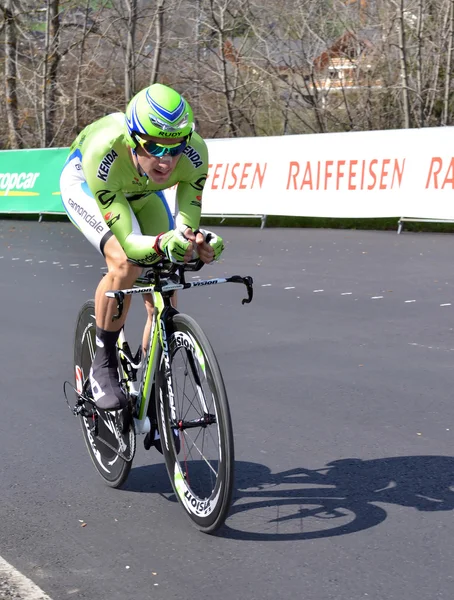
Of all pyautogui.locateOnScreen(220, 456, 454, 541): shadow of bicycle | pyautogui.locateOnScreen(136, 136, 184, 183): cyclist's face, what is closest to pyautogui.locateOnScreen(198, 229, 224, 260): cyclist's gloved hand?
pyautogui.locateOnScreen(136, 136, 184, 183): cyclist's face

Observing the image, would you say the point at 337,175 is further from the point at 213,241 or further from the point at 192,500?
the point at 192,500

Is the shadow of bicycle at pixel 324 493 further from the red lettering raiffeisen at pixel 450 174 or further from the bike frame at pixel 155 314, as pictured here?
the red lettering raiffeisen at pixel 450 174

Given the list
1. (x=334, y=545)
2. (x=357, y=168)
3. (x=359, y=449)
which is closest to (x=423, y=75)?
(x=357, y=168)

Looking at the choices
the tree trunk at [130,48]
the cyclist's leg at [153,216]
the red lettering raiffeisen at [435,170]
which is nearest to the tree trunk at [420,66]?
the red lettering raiffeisen at [435,170]

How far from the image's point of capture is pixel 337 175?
691 inches

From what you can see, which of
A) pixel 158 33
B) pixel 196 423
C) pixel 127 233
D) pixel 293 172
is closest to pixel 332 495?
pixel 196 423

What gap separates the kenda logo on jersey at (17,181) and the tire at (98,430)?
18895 millimetres

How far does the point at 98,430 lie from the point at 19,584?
141cm

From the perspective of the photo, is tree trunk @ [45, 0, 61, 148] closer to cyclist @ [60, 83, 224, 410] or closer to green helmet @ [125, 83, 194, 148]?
cyclist @ [60, 83, 224, 410]

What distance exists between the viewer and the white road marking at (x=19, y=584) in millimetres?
3602

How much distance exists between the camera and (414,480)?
4844 mm

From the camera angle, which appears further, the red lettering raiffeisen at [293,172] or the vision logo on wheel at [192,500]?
the red lettering raiffeisen at [293,172]

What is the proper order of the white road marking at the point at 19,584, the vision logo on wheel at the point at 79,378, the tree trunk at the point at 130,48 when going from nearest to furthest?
the white road marking at the point at 19,584 → the vision logo on wheel at the point at 79,378 → the tree trunk at the point at 130,48

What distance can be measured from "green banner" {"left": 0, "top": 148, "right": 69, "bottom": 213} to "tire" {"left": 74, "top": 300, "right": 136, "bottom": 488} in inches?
696
